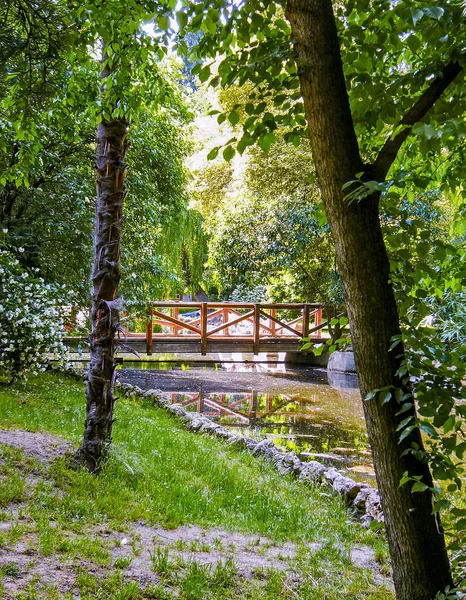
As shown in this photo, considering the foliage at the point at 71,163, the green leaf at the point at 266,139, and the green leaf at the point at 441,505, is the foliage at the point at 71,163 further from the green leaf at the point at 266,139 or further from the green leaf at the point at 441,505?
the green leaf at the point at 441,505

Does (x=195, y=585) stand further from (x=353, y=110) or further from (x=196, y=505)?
(x=353, y=110)

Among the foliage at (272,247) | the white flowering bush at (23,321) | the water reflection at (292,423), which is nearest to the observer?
the white flowering bush at (23,321)

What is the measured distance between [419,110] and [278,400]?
8880 millimetres

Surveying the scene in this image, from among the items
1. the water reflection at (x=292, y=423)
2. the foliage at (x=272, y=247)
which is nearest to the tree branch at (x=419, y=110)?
the water reflection at (x=292, y=423)

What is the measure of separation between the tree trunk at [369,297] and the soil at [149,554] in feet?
→ 4.38

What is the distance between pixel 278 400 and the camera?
1013 cm

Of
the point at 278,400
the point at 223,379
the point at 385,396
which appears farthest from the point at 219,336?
the point at 385,396

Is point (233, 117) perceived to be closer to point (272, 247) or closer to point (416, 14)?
point (416, 14)

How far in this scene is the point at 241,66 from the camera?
1.84 meters

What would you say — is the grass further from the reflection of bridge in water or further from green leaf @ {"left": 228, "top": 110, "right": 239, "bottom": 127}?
the reflection of bridge in water

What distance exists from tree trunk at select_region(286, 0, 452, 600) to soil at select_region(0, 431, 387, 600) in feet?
4.38

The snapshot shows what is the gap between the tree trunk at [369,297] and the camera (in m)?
1.53

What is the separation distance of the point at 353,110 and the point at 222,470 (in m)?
3.43

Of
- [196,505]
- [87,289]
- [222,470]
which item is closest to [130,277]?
[87,289]
